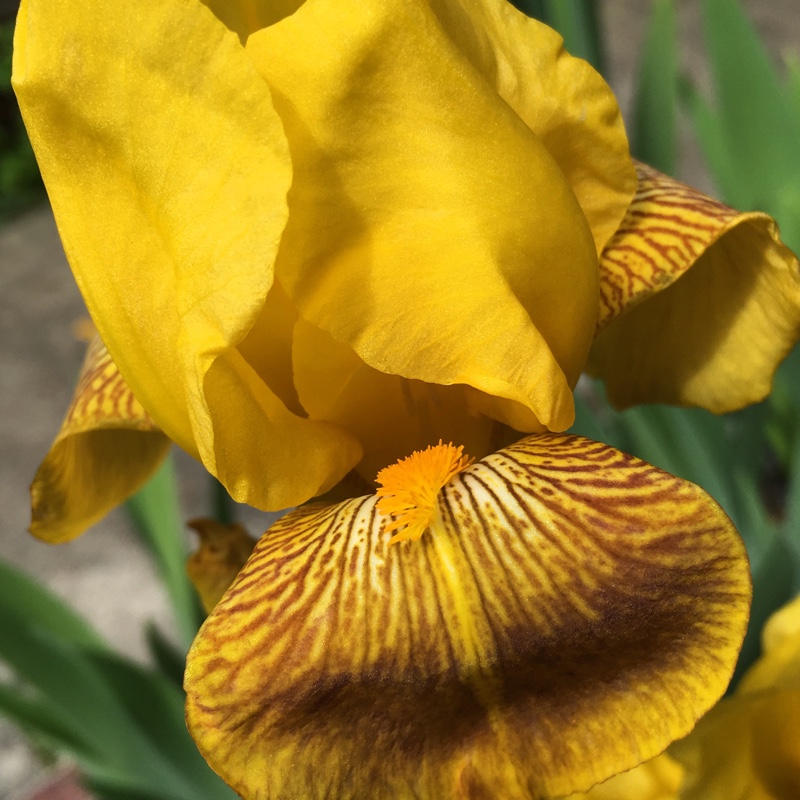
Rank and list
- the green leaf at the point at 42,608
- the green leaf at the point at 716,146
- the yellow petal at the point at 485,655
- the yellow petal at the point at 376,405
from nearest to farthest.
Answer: the yellow petal at the point at 485,655 → the yellow petal at the point at 376,405 → the green leaf at the point at 42,608 → the green leaf at the point at 716,146

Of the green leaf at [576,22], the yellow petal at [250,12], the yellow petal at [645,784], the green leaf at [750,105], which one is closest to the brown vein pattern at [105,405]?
the yellow petal at [250,12]

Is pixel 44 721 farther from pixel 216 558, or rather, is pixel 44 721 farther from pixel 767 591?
pixel 767 591

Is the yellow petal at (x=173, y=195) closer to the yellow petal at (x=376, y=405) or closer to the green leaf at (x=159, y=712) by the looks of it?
the yellow petal at (x=376, y=405)

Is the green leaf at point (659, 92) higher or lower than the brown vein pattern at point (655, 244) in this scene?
lower

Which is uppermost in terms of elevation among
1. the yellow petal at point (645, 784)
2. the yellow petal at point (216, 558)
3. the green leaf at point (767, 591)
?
the yellow petal at point (216, 558)

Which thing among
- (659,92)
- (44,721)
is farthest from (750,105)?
(44,721)

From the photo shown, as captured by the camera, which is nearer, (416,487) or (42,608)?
(416,487)

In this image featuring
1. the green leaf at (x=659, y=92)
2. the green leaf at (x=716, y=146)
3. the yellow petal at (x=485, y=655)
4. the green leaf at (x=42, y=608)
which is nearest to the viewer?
the yellow petal at (x=485, y=655)
